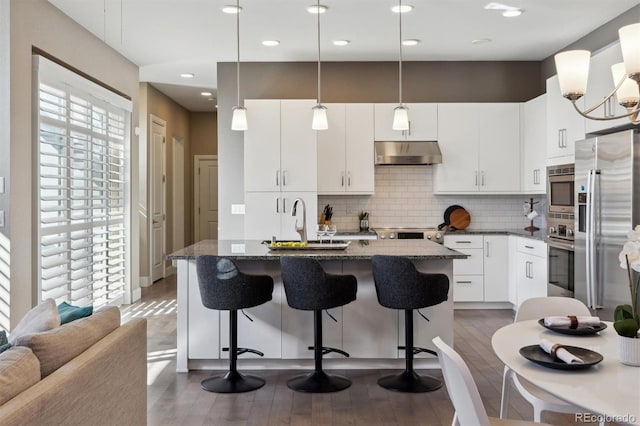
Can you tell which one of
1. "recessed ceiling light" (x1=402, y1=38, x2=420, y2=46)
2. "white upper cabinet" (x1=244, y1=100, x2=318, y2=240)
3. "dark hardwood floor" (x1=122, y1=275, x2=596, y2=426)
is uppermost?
"recessed ceiling light" (x1=402, y1=38, x2=420, y2=46)

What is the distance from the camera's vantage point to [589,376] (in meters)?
1.71

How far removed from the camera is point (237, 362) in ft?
13.7

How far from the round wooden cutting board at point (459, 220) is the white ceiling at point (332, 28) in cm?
183

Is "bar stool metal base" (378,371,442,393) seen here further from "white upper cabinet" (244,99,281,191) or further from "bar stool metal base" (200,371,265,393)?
"white upper cabinet" (244,99,281,191)

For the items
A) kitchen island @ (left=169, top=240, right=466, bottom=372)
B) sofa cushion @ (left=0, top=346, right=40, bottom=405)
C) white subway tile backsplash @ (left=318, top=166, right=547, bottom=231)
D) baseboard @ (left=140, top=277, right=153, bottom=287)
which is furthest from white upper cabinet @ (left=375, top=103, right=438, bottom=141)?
sofa cushion @ (left=0, top=346, right=40, bottom=405)

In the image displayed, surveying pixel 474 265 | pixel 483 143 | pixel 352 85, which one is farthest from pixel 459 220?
pixel 352 85

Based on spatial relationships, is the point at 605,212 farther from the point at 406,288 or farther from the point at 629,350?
the point at 629,350

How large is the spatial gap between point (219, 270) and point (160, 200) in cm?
Answer: 559

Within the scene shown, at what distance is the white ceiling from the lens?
189 inches

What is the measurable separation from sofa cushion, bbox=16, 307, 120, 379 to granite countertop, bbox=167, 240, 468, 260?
5.16 ft

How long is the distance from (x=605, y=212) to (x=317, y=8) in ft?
9.26

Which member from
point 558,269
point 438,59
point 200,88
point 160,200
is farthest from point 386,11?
point 160,200

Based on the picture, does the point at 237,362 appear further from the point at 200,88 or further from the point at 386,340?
the point at 200,88

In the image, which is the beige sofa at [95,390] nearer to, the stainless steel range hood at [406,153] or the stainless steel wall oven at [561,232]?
the stainless steel wall oven at [561,232]
